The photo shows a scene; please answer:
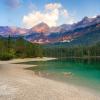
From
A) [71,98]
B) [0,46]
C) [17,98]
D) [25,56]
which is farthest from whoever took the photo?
[25,56]

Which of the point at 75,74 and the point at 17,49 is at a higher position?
the point at 17,49

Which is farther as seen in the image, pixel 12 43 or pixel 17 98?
pixel 12 43

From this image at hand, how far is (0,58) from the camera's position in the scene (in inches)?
Answer: 5384

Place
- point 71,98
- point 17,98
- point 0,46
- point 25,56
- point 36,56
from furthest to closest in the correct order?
point 36,56
point 25,56
point 0,46
point 71,98
point 17,98

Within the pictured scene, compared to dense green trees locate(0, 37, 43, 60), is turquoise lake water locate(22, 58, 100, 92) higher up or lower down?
lower down

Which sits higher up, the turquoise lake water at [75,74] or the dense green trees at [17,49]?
the dense green trees at [17,49]

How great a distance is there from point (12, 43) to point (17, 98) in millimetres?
154105

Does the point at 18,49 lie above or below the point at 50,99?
above

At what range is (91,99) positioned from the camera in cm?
2552

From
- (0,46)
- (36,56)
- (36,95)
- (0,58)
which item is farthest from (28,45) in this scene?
(36,95)

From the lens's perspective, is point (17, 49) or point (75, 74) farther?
point (17, 49)

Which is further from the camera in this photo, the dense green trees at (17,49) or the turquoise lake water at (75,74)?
the dense green trees at (17,49)

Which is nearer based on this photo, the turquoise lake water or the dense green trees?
the turquoise lake water

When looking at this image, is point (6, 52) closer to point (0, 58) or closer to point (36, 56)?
point (0, 58)
